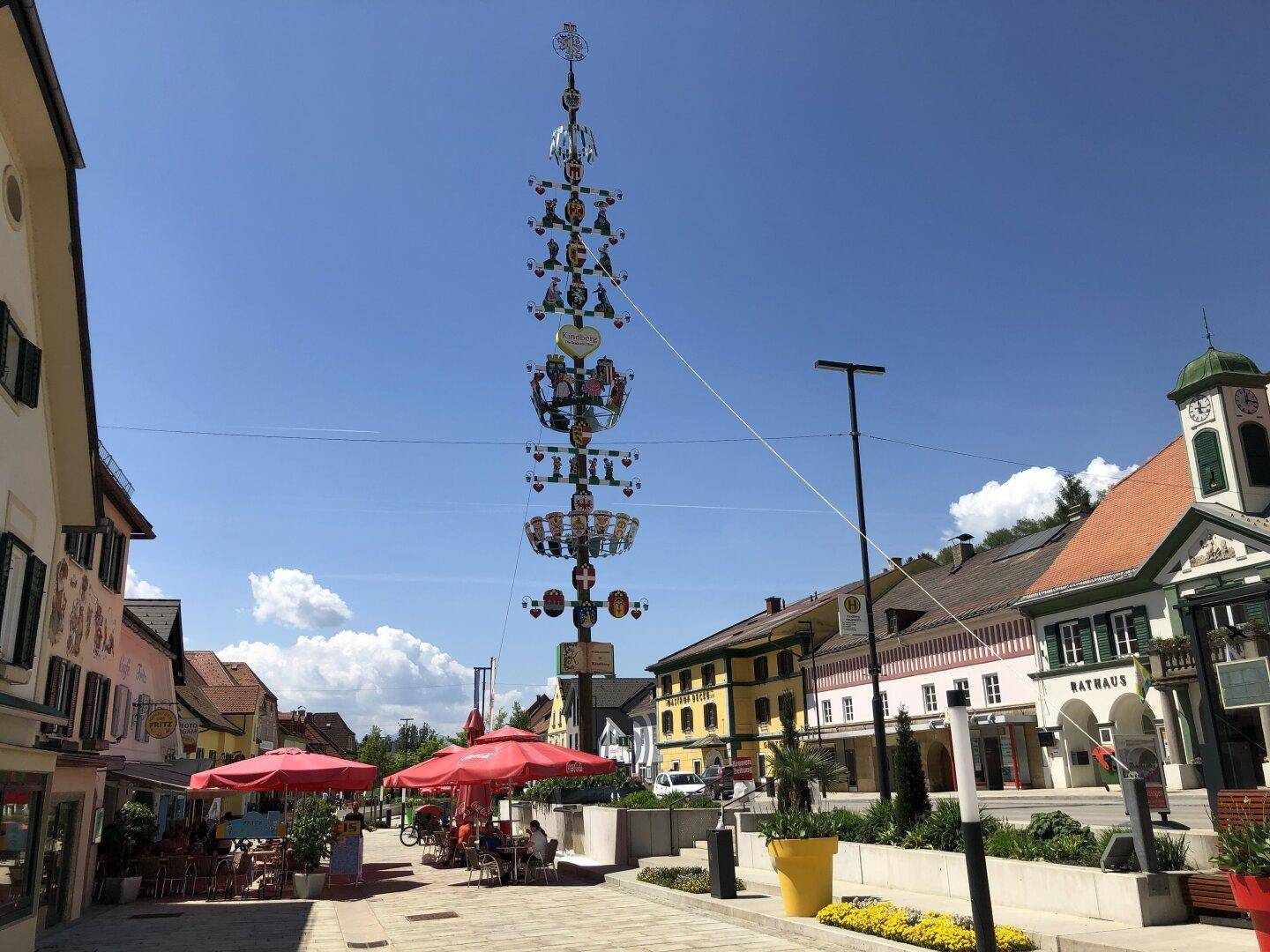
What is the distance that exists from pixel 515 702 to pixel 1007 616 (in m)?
63.1

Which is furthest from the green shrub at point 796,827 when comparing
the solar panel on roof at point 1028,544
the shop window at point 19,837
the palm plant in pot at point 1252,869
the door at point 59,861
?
the solar panel on roof at point 1028,544

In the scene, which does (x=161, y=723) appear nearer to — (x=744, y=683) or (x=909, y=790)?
(x=909, y=790)

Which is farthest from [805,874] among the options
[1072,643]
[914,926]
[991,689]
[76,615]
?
[991,689]

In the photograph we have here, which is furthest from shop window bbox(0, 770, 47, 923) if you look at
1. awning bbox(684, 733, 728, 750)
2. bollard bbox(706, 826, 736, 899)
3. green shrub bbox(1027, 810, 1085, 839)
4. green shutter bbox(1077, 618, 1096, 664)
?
awning bbox(684, 733, 728, 750)

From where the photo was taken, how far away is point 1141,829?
9.30 meters

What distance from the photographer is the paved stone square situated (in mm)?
11289

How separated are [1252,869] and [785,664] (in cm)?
4843

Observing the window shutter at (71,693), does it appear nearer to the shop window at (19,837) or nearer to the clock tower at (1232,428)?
the shop window at (19,837)

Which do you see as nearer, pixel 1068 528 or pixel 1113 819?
pixel 1113 819

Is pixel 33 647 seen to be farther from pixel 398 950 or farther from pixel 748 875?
pixel 748 875

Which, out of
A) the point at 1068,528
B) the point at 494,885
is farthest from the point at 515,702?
the point at 494,885

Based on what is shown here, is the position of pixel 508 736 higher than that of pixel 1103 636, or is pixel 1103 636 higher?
pixel 1103 636

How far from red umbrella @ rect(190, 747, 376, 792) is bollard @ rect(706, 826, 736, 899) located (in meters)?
7.10

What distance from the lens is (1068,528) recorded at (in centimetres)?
4272
